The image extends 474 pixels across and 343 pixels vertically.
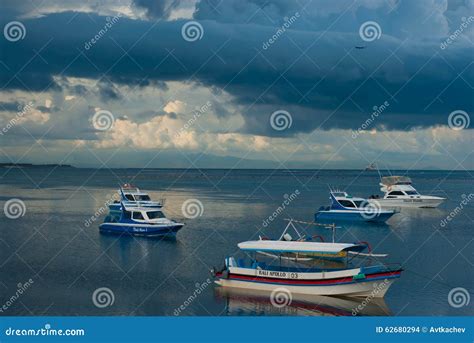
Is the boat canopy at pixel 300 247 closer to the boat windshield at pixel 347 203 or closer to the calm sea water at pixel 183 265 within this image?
the calm sea water at pixel 183 265

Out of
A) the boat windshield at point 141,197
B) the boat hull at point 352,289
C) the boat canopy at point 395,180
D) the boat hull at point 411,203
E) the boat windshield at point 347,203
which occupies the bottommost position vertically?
the boat hull at point 352,289

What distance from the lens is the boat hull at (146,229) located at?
4575cm

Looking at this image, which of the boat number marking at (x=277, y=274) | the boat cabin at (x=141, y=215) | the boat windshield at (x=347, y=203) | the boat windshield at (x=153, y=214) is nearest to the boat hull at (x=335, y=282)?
the boat number marking at (x=277, y=274)

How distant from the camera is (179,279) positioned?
33.7 m

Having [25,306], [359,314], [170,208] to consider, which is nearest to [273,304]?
[359,314]

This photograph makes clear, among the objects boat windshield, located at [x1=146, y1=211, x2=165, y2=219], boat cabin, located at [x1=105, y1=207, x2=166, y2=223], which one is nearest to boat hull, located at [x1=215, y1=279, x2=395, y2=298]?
boat cabin, located at [x1=105, y1=207, x2=166, y2=223]

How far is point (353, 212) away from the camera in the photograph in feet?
199

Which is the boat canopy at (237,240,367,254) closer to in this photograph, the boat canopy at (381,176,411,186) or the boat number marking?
the boat number marking

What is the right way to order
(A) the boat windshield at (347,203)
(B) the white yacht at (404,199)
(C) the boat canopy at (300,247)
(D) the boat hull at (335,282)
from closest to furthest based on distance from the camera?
(D) the boat hull at (335,282) < (C) the boat canopy at (300,247) < (A) the boat windshield at (347,203) < (B) the white yacht at (404,199)

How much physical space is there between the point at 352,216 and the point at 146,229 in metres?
22.9

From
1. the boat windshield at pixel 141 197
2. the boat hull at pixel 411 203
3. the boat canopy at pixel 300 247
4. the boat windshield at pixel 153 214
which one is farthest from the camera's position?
the boat hull at pixel 411 203

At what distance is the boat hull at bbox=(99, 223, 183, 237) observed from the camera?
150 feet

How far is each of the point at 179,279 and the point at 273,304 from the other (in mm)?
6714
